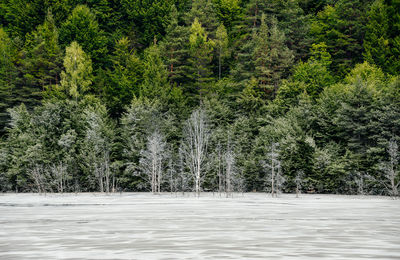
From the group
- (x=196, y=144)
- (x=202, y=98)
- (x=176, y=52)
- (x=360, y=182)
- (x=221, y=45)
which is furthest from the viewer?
(x=221, y=45)

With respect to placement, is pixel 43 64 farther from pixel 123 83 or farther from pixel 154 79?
pixel 154 79

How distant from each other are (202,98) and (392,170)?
3436cm

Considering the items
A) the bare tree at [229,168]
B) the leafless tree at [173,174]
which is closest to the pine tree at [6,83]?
the leafless tree at [173,174]

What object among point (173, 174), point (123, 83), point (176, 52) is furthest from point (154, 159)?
point (176, 52)

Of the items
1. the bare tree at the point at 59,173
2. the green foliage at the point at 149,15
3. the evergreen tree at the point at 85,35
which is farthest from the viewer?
the green foliage at the point at 149,15

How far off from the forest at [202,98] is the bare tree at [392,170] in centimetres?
23

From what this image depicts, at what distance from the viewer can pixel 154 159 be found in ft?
181

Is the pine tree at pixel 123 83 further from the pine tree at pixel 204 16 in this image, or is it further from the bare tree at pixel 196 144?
the pine tree at pixel 204 16

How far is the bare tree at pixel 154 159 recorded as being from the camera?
55281 millimetres

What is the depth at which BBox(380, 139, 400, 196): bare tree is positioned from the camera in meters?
47.4

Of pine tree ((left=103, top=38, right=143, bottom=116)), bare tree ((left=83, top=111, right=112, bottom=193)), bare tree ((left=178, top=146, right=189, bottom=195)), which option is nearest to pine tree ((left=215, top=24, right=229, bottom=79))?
pine tree ((left=103, top=38, right=143, bottom=116))

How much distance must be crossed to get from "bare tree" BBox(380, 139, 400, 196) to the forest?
23 centimetres

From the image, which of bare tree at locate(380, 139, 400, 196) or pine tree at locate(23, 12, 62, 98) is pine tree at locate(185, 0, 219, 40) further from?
bare tree at locate(380, 139, 400, 196)

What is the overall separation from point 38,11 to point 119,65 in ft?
87.8
